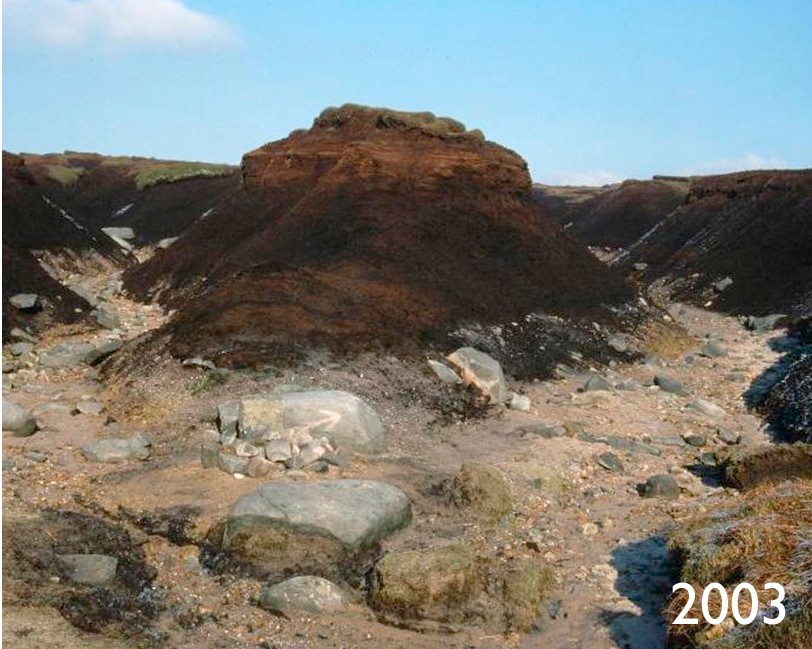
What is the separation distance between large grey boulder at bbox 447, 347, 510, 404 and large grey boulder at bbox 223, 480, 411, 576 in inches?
247

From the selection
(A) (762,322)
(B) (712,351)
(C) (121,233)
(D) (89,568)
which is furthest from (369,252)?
(C) (121,233)

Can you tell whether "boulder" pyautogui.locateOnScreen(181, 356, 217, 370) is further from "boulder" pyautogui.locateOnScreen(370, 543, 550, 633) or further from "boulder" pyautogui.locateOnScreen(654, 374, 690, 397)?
"boulder" pyautogui.locateOnScreen(654, 374, 690, 397)

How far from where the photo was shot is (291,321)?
15.3 meters

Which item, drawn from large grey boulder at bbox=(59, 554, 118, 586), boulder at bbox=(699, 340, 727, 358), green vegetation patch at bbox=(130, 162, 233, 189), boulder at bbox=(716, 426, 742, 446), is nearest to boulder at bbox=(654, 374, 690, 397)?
boulder at bbox=(716, 426, 742, 446)

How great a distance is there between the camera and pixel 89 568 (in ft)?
25.1

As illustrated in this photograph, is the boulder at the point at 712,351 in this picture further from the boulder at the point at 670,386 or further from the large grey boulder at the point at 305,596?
the large grey boulder at the point at 305,596

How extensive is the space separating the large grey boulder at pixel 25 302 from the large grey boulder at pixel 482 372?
986 centimetres

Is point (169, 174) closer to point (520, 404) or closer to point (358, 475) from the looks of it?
point (520, 404)

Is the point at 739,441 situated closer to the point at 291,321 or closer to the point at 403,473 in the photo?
the point at 403,473

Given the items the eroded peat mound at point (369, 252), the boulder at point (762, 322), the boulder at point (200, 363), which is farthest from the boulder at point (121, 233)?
the boulder at point (200, 363)

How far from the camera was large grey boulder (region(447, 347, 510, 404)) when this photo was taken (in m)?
15.1

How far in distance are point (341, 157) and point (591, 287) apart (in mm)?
9152

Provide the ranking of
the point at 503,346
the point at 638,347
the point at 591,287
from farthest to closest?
the point at 591,287, the point at 638,347, the point at 503,346

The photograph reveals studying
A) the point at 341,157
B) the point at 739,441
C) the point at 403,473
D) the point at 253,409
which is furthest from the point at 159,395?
the point at 341,157
